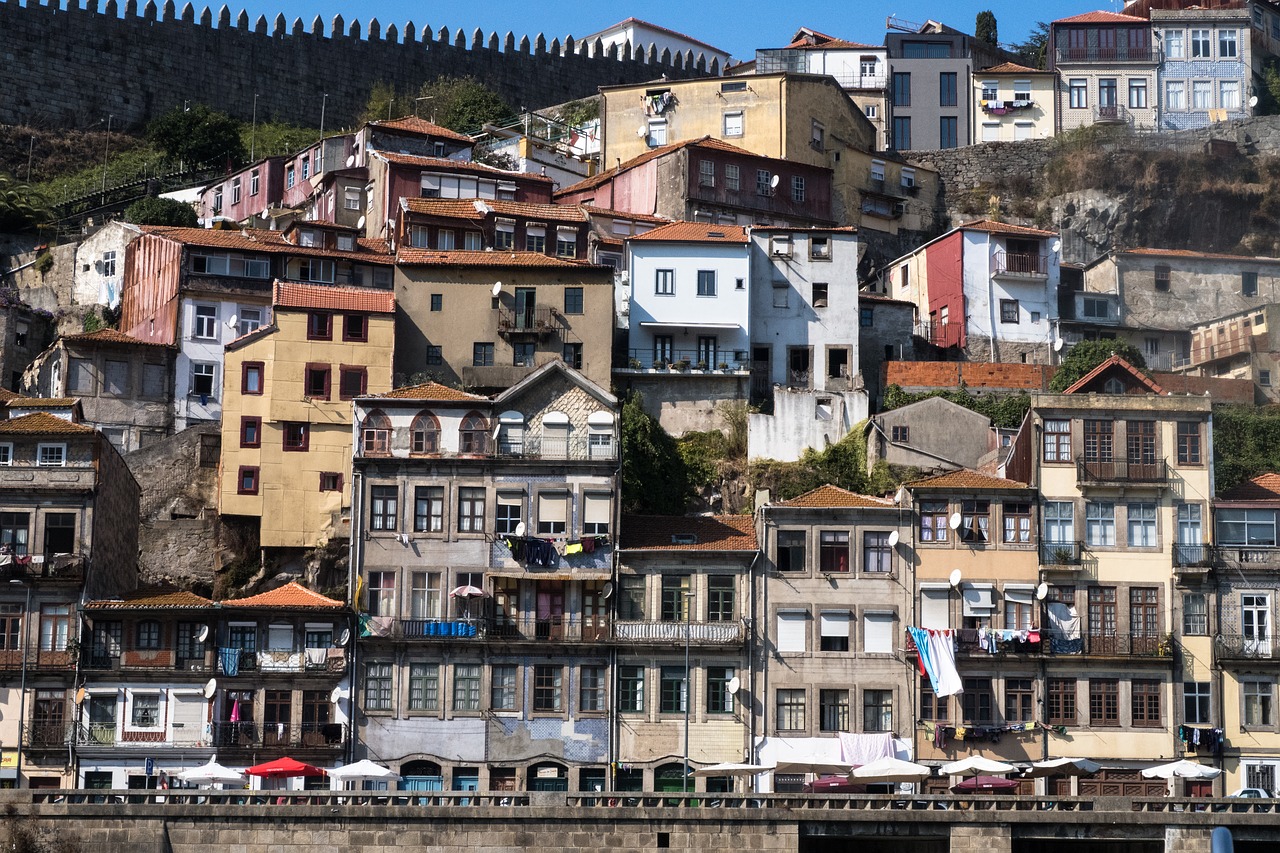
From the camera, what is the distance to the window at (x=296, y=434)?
6694cm

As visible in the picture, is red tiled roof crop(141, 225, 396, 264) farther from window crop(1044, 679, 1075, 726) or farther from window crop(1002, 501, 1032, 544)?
Answer: window crop(1044, 679, 1075, 726)

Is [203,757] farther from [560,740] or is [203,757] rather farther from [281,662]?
[560,740]

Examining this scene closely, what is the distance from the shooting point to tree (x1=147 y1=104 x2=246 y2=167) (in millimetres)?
103125

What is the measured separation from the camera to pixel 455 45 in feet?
394

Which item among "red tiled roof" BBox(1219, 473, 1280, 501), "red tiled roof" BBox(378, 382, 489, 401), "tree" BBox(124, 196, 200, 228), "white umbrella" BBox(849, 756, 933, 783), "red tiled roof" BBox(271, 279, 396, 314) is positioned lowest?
"white umbrella" BBox(849, 756, 933, 783)

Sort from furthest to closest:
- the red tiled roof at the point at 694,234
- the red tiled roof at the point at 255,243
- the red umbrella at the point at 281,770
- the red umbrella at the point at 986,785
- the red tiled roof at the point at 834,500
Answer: the red tiled roof at the point at 694,234, the red tiled roof at the point at 255,243, the red tiled roof at the point at 834,500, the red umbrella at the point at 986,785, the red umbrella at the point at 281,770

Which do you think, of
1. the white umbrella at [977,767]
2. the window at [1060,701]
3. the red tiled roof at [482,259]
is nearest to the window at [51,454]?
the red tiled roof at [482,259]

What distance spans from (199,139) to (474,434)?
46.2m

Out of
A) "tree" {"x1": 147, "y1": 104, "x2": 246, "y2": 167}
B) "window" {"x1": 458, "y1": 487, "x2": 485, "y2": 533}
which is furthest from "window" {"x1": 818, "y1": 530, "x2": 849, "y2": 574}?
"tree" {"x1": 147, "y1": 104, "x2": 246, "y2": 167}

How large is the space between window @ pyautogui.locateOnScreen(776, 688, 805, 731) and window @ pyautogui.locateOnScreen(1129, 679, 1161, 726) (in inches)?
364

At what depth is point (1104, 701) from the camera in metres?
59.9

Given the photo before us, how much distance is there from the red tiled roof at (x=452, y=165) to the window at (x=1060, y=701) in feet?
116

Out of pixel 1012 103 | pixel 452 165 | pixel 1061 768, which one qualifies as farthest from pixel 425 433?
pixel 1012 103

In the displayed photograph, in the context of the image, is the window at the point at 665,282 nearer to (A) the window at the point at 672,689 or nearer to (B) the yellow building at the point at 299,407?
(B) the yellow building at the point at 299,407
